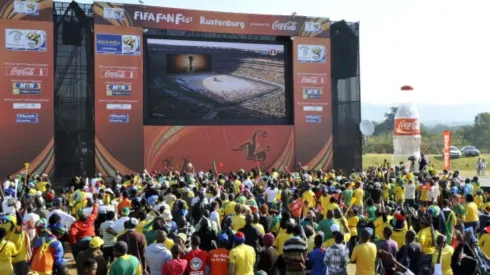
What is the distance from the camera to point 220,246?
770 cm

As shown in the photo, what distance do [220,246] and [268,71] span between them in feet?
Answer: 63.8

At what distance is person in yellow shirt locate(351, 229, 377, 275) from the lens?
7.45 m

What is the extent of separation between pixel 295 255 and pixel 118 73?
17.7 meters

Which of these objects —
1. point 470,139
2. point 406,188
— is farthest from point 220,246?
point 470,139

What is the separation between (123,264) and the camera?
21.1 feet

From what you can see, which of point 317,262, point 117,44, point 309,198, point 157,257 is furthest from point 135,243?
point 117,44

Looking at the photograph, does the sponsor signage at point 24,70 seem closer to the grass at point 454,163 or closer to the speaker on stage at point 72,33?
the speaker on stage at point 72,33

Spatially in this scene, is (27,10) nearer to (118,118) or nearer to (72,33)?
(72,33)

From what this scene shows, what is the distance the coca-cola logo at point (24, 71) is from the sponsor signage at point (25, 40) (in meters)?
0.68

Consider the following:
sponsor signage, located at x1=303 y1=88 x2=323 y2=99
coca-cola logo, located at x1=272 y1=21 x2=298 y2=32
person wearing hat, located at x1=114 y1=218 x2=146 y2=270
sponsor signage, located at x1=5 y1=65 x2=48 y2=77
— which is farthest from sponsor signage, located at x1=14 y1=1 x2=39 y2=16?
person wearing hat, located at x1=114 y1=218 x2=146 y2=270

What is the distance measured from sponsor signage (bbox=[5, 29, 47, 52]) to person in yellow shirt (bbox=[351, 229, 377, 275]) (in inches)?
707

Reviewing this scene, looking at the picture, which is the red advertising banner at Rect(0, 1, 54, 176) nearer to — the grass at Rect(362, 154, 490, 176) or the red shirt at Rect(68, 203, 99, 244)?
the red shirt at Rect(68, 203, 99, 244)

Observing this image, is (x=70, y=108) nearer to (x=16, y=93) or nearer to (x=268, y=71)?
(x=16, y=93)

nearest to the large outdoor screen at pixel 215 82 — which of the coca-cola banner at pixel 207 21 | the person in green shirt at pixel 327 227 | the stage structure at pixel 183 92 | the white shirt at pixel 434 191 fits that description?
the stage structure at pixel 183 92
